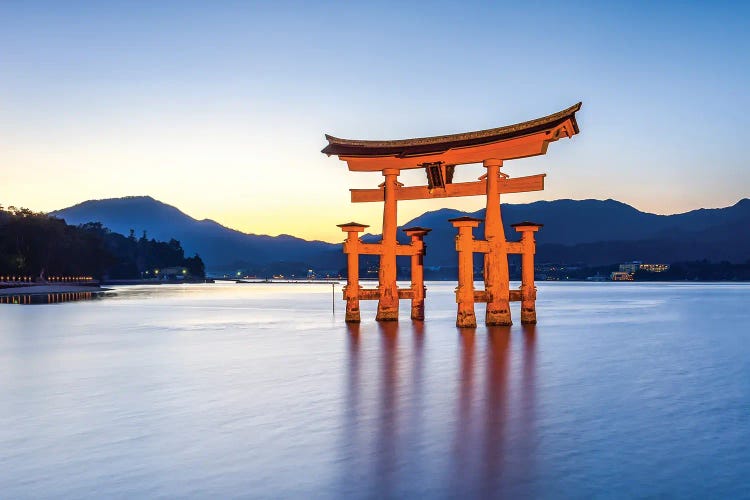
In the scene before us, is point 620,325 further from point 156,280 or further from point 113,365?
point 156,280

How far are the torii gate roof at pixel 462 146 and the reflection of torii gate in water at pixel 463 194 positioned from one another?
33 mm

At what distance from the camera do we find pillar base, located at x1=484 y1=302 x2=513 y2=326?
83.1ft

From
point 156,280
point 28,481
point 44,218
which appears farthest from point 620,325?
point 156,280

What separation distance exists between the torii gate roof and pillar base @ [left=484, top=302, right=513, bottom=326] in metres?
5.50

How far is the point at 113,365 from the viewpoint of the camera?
55.3 ft

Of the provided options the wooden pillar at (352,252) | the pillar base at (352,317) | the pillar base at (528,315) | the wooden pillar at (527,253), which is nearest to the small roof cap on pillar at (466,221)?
the wooden pillar at (527,253)

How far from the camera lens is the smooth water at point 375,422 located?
22.0 feet

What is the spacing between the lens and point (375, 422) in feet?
31.3

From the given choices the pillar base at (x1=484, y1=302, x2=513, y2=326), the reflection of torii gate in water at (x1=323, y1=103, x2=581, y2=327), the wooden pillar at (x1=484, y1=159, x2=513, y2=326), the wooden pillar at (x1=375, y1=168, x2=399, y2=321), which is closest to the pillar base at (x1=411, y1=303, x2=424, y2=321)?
the reflection of torii gate in water at (x1=323, y1=103, x2=581, y2=327)

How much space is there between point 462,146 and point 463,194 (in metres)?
2.33

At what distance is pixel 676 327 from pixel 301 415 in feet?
91.9

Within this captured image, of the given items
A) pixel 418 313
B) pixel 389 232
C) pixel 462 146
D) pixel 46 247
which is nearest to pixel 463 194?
pixel 462 146

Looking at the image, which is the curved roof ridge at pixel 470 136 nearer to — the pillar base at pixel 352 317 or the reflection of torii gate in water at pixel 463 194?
the reflection of torii gate in water at pixel 463 194

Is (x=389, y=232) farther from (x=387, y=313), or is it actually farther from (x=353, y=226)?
(x=387, y=313)
